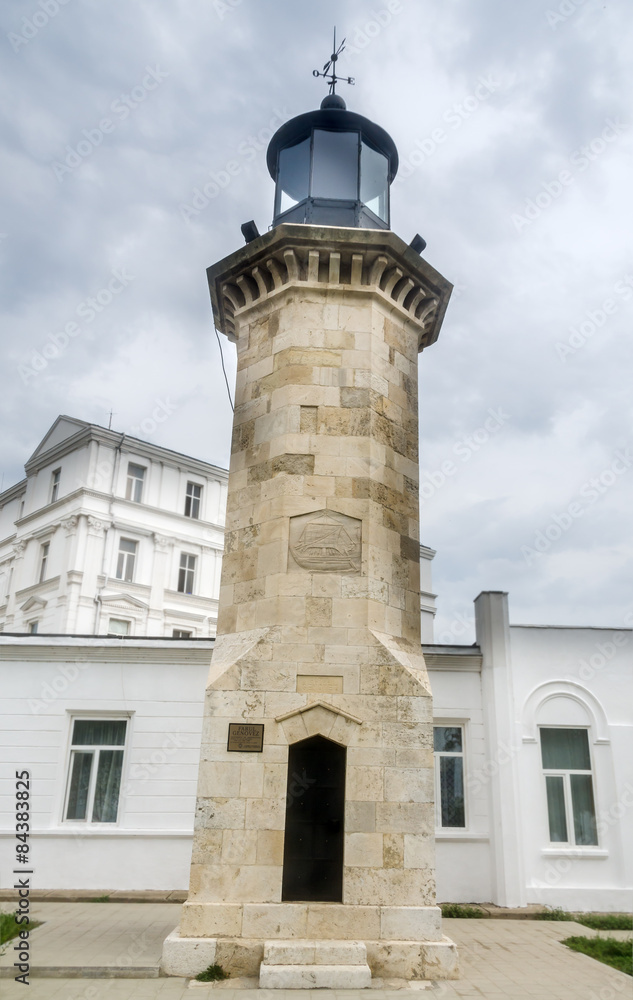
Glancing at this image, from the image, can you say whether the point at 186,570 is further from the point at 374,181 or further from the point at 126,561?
the point at 374,181

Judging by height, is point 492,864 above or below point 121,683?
below

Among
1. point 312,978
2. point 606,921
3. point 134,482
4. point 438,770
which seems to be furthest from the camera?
point 134,482

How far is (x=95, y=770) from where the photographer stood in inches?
476

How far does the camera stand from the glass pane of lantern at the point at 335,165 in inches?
423

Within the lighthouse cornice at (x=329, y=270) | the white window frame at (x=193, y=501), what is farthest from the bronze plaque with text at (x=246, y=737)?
the white window frame at (x=193, y=501)

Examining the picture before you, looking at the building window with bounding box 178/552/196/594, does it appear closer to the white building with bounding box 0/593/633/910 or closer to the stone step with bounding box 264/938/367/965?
the white building with bounding box 0/593/633/910

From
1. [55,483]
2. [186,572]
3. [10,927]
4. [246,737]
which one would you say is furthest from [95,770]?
[55,483]

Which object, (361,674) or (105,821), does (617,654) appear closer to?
(361,674)

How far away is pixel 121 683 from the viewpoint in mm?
12375

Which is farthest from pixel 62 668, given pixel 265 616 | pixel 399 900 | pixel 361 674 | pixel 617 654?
pixel 617 654

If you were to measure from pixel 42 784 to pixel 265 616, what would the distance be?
624cm

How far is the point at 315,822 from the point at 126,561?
20.7m

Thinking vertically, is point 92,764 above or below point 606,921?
above

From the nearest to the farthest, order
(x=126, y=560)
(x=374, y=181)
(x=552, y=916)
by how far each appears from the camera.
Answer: (x=552, y=916)
(x=374, y=181)
(x=126, y=560)
